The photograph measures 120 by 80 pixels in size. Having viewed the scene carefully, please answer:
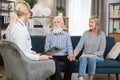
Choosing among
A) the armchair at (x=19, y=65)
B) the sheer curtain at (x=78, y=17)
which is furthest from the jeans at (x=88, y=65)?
the sheer curtain at (x=78, y=17)

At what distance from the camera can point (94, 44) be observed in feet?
15.3

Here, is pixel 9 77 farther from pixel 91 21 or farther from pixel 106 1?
pixel 106 1

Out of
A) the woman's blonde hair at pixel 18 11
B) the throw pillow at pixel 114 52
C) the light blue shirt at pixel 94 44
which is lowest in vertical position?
the throw pillow at pixel 114 52

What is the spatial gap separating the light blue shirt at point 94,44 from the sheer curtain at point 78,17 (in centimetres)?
433

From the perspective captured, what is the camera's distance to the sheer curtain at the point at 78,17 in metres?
9.03

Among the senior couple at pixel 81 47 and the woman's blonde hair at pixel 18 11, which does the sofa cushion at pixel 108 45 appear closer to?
the senior couple at pixel 81 47

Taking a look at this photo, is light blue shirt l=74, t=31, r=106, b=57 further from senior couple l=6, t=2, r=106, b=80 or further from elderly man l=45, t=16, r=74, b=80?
elderly man l=45, t=16, r=74, b=80

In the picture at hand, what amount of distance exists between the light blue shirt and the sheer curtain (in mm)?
4334

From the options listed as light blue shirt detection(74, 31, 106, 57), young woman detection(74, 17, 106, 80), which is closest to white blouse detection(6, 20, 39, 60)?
young woman detection(74, 17, 106, 80)

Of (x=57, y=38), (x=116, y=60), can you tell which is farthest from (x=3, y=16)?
(x=116, y=60)

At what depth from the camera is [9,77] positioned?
3.25m

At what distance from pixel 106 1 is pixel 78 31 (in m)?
1.36

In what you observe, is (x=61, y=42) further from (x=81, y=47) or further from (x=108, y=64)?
(x=108, y=64)

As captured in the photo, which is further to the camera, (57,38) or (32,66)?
(57,38)
